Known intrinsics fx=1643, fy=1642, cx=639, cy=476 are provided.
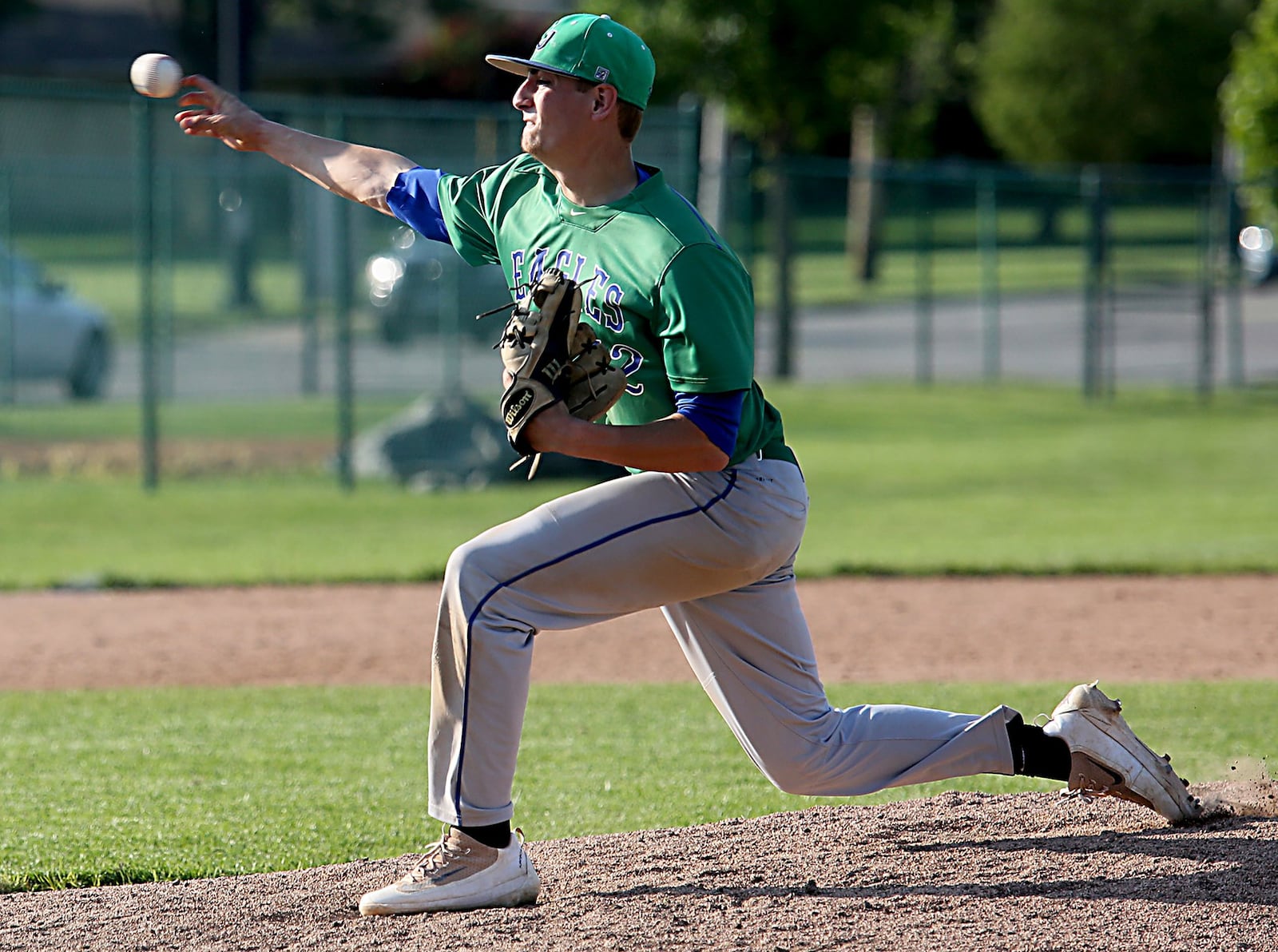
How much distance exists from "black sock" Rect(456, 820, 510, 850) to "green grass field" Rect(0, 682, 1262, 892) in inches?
36.5

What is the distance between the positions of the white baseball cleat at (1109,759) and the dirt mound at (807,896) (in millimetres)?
100

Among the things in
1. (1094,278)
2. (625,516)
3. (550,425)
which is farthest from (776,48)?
(550,425)

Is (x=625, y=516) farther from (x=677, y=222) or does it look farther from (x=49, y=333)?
(x=49, y=333)

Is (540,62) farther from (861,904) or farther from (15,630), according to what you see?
(15,630)

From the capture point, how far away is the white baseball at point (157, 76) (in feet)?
14.1

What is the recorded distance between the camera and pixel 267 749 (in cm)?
555

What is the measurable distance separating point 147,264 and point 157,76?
762cm

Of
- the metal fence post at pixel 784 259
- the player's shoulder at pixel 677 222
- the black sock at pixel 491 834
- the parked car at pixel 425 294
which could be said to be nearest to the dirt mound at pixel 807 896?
the black sock at pixel 491 834

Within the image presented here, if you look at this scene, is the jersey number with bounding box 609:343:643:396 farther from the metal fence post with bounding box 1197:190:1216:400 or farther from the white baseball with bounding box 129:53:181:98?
the metal fence post with bounding box 1197:190:1216:400

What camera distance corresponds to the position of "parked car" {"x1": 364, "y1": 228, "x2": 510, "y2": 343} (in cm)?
1255

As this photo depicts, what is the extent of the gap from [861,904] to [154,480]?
30.5 ft

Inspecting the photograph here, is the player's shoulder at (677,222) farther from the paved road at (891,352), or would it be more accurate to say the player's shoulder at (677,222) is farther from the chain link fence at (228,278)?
the paved road at (891,352)

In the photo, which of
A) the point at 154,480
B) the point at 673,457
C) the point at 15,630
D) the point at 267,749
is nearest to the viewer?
the point at 673,457

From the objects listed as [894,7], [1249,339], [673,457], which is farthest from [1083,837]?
[1249,339]
